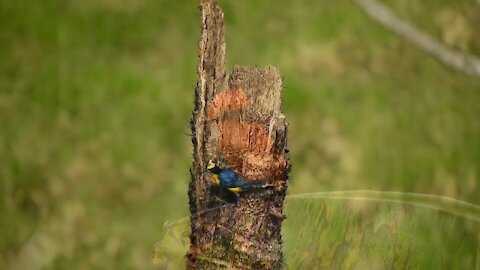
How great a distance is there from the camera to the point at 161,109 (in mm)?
989

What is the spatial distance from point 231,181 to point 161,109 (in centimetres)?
16

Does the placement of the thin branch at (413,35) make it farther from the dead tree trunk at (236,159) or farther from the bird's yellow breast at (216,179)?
the bird's yellow breast at (216,179)

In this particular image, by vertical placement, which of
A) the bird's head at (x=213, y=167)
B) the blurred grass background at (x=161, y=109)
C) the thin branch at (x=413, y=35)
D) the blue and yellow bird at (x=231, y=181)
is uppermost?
the thin branch at (x=413, y=35)

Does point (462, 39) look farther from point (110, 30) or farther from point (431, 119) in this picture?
point (110, 30)

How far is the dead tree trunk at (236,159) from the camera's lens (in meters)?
0.89

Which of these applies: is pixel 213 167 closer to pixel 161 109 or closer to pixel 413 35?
pixel 161 109

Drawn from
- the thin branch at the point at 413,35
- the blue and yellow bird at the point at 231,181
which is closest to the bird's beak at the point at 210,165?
the blue and yellow bird at the point at 231,181

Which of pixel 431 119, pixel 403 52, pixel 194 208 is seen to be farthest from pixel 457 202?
pixel 194 208

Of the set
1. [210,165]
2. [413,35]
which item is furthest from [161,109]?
[413,35]

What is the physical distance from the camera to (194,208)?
37.0 inches

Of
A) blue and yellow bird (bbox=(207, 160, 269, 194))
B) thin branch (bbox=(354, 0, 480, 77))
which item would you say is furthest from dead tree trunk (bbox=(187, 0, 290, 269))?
thin branch (bbox=(354, 0, 480, 77))

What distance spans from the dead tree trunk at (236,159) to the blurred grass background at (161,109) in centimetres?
3

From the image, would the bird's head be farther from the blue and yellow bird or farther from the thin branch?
the thin branch

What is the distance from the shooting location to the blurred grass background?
3.11ft
